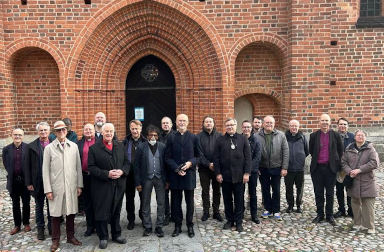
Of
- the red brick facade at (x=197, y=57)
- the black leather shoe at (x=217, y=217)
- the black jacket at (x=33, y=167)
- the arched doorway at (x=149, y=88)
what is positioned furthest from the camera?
the arched doorway at (x=149, y=88)

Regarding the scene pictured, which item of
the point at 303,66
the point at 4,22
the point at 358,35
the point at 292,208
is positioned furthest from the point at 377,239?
the point at 4,22

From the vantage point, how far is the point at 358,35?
8.20 metres

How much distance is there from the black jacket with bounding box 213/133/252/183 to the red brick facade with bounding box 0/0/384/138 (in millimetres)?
3526

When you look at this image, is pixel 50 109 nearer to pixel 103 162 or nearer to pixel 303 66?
pixel 103 162

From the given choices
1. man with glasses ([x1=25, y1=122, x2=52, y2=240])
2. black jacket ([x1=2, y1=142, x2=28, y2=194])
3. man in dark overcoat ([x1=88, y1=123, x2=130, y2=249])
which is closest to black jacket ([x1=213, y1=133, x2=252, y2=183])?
man in dark overcoat ([x1=88, y1=123, x2=130, y2=249])

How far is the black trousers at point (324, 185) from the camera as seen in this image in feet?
16.0

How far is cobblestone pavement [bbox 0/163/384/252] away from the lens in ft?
13.5

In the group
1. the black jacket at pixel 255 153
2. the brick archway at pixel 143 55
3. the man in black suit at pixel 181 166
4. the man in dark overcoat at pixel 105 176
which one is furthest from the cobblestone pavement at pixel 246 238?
the brick archway at pixel 143 55

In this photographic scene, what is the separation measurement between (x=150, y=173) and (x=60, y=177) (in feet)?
3.90

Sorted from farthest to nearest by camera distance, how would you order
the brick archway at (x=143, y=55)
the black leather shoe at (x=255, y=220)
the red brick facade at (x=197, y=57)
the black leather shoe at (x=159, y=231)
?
the brick archway at (x=143, y=55), the red brick facade at (x=197, y=57), the black leather shoe at (x=255, y=220), the black leather shoe at (x=159, y=231)

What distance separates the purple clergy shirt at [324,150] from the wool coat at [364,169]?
0.31 meters

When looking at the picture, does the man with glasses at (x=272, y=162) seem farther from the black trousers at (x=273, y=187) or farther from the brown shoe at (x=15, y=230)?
the brown shoe at (x=15, y=230)

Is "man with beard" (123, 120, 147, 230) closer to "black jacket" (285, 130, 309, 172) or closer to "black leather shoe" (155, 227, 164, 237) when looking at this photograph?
"black leather shoe" (155, 227, 164, 237)

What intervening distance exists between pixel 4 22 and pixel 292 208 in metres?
7.98
